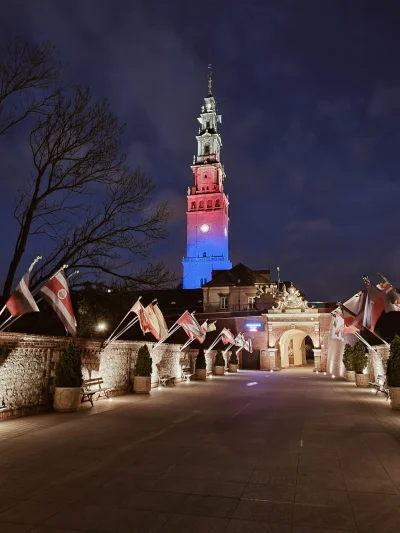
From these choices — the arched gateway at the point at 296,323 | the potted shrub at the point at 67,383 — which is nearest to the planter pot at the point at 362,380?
the potted shrub at the point at 67,383

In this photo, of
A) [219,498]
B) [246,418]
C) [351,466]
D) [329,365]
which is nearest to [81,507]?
[219,498]

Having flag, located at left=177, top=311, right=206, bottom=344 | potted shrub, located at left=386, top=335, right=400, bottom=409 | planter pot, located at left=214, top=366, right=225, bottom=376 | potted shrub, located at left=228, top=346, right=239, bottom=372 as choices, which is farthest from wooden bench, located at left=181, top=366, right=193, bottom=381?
→ potted shrub, located at left=386, top=335, right=400, bottom=409

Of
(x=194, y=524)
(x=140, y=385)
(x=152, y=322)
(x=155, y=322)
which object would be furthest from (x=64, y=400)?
(x=194, y=524)

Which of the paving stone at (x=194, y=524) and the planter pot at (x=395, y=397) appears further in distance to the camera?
the planter pot at (x=395, y=397)

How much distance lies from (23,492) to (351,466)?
5.17 metres

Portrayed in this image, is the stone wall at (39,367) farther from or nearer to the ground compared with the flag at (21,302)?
nearer to the ground

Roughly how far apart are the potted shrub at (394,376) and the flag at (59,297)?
36.0ft

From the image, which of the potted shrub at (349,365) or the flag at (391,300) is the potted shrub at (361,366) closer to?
the potted shrub at (349,365)

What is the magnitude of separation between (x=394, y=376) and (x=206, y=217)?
215 ft

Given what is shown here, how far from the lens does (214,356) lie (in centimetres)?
3747

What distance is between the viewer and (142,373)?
18.9 metres

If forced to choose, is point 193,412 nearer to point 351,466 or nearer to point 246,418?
point 246,418

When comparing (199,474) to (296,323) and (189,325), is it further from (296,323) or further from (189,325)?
(296,323)

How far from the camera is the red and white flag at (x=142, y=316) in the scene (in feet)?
54.2
